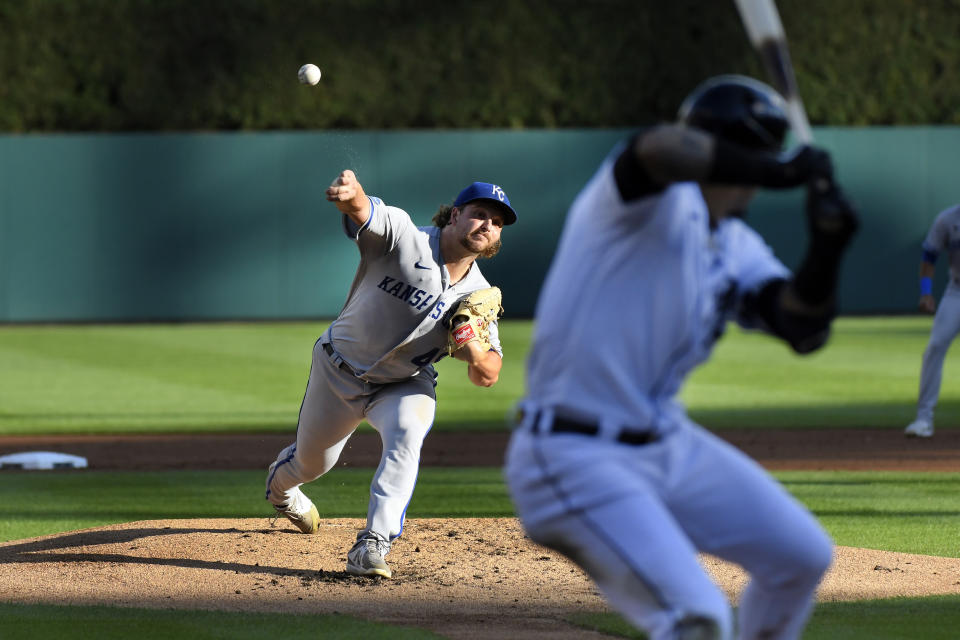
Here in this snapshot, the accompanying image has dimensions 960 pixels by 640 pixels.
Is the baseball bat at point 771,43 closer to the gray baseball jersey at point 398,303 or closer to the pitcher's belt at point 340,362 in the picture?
the gray baseball jersey at point 398,303

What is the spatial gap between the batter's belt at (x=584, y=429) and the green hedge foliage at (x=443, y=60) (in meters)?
22.3

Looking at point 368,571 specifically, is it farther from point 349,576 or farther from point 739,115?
point 739,115

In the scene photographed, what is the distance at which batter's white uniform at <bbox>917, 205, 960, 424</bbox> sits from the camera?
34.4 ft

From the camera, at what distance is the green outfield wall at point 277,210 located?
23.8 metres

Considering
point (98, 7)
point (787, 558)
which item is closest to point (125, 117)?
point (98, 7)

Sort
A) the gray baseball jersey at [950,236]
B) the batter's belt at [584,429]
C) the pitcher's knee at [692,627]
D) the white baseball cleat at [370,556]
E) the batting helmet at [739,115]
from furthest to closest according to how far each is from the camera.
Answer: the gray baseball jersey at [950,236] < the white baseball cleat at [370,556] < the batting helmet at [739,115] < the batter's belt at [584,429] < the pitcher's knee at [692,627]

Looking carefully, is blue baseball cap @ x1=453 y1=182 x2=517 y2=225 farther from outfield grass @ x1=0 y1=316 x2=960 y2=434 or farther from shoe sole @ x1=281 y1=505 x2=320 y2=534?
outfield grass @ x1=0 y1=316 x2=960 y2=434

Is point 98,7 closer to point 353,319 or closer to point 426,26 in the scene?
point 426,26

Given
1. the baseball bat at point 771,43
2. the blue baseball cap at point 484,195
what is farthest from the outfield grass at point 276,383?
the baseball bat at point 771,43

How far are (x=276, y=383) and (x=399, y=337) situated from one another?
9630 mm

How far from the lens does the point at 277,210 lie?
2428 centimetres

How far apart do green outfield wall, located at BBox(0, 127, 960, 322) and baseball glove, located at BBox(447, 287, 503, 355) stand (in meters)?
17.9

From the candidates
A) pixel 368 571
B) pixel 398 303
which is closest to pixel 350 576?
pixel 368 571

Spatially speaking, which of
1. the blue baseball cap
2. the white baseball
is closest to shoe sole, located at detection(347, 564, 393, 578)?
the blue baseball cap
